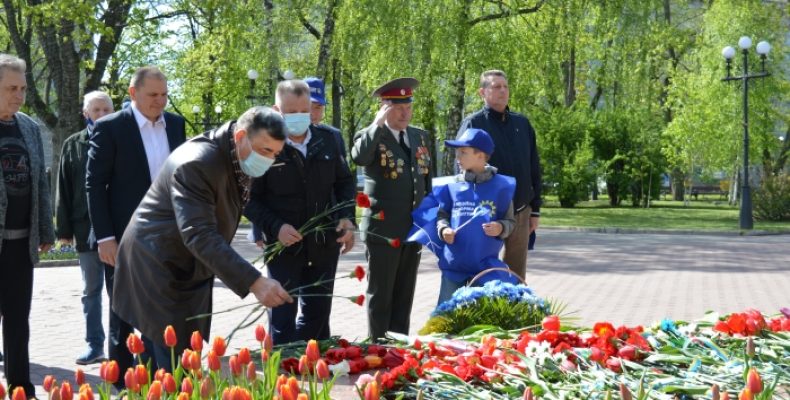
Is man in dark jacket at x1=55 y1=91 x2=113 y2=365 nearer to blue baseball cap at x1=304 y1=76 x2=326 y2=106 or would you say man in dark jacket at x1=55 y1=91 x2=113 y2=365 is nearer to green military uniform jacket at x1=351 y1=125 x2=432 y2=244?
blue baseball cap at x1=304 y1=76 x2=326 y2=106

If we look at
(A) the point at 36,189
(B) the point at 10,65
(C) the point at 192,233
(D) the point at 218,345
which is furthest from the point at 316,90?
(D) the point at 218,345

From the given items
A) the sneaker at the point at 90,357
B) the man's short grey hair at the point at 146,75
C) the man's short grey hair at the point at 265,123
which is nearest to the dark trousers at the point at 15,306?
the man's short grey hair at the point at 146,75

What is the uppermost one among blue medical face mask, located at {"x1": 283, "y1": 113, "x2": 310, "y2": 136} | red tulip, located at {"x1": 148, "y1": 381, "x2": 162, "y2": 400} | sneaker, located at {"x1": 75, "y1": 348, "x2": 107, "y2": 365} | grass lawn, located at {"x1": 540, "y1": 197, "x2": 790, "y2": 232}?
blue medical face mask, located at {"x1": 283, "y1": 113, "x2": 310, "y2": 136}

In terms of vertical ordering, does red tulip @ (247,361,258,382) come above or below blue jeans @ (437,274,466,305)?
above

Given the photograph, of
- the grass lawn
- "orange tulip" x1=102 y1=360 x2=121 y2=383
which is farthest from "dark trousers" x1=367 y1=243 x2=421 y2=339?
the grass lawn

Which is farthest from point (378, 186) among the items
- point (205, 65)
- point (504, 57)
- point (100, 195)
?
point (205, 65)

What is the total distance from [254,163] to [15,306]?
2388 mm

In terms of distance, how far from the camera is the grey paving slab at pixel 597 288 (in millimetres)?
9055

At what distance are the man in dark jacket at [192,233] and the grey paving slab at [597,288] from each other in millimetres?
714

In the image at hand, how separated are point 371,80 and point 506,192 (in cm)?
2246

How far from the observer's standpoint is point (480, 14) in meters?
28.9

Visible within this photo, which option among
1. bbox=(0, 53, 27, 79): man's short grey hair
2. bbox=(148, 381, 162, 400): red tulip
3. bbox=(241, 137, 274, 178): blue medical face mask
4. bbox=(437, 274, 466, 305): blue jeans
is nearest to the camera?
bbox=(148, 381, 162, 400): red tulip

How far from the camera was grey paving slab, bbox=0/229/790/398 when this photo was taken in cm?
905

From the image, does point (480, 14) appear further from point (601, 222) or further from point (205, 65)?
point (205, 65)
